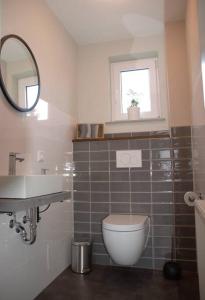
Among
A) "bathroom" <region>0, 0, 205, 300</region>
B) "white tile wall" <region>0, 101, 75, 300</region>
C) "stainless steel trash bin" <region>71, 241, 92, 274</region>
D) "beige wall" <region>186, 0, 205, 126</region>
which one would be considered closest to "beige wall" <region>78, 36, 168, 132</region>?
"bathroom" <region>0, 0, 205, 300</region>

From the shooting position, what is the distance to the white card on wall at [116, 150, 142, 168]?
2348 millimetres

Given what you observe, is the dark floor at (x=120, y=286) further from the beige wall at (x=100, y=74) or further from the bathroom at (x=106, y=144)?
the beige wall at (x=100, y=74)

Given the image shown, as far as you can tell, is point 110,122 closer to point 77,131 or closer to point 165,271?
point 77,131

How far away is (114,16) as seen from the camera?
2.27 m

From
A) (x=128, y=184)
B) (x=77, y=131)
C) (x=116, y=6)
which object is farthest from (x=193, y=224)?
(x=116, y=6)

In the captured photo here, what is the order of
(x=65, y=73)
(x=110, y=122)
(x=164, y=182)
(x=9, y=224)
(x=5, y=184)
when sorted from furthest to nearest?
(x=110, y=122), (x=65, y=73), (x=164, y=182), (x=9, y=224), (x=5, y=184)

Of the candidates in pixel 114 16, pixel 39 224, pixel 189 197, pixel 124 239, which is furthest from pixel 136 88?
pixel 39 224

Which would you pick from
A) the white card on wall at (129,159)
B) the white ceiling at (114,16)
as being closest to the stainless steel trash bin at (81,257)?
the white card on wall at (129,159)

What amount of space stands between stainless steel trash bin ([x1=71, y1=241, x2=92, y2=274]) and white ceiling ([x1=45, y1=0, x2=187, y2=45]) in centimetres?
216

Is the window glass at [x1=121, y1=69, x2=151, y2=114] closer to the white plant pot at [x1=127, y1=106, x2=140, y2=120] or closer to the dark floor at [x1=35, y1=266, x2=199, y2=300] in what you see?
the white plant pot at [x1=127, y1=106, x2=140, y2=120]

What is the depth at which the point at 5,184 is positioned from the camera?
48.4 inches

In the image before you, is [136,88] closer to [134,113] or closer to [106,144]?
[134,113]

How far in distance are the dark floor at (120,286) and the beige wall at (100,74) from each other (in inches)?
55.3

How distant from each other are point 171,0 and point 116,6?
0.48 meters
